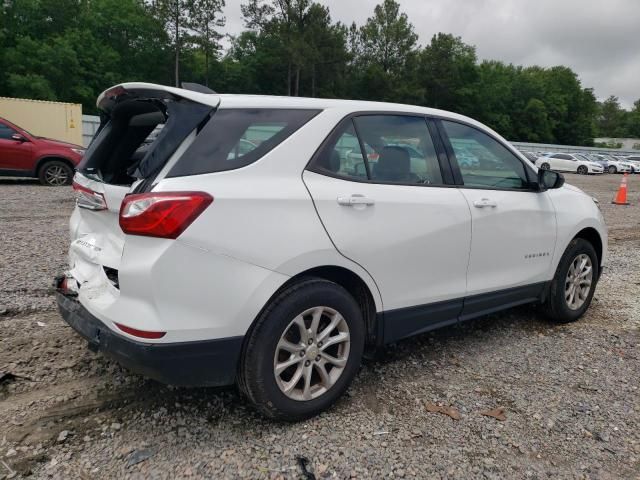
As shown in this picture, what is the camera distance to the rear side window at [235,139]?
7.95 ft

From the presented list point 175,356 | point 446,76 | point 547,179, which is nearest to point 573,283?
point 547,179

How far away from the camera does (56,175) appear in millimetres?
12094

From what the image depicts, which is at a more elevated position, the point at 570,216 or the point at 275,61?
the point at 275,61

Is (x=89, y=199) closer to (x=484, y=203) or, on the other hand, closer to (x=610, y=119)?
(x=484, y=203)

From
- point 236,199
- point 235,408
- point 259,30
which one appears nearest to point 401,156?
point 236,199

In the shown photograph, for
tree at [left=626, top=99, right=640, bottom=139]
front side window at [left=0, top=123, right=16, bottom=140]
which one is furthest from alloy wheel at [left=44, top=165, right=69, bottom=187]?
tree at [left=626, top=99, right=640, bottom=139]

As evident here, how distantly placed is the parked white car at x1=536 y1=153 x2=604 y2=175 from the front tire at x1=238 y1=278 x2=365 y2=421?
124ft

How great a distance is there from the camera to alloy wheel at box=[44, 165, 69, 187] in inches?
472

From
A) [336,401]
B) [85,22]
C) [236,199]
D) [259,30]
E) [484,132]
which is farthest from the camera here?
[259,30]

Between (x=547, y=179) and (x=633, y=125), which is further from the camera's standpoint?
(x=633, y=125)

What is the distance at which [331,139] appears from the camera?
9.26ft

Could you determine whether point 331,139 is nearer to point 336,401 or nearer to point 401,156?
point 401,156

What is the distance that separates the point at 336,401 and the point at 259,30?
6278 centimetres

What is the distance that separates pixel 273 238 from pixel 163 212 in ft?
1.72
